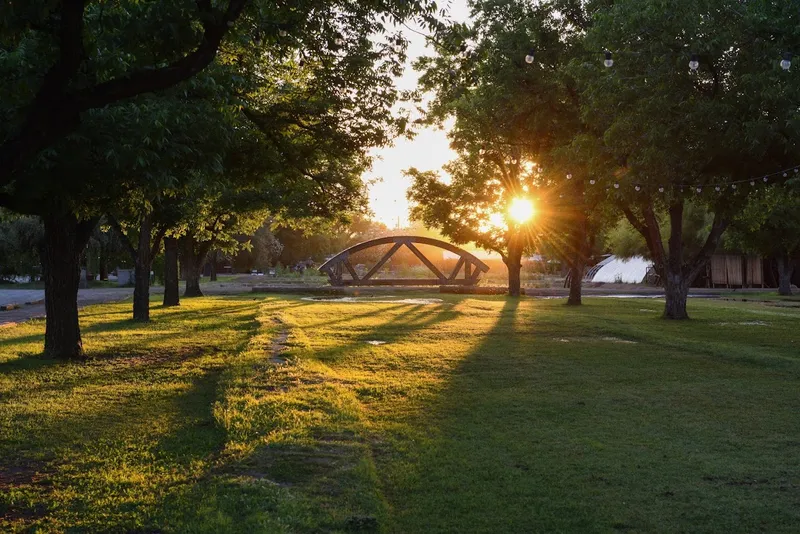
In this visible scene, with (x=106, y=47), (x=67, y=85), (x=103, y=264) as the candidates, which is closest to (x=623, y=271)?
(x=103, y=264)

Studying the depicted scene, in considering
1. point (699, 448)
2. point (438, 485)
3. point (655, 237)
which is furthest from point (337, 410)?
point (655, 237)

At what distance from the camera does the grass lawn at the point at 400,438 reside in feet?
16.7

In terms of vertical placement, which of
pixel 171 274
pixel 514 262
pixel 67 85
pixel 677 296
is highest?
pixel 67 85

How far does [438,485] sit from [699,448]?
2.74 m

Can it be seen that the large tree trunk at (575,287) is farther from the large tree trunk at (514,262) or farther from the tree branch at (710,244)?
the tree branch at (710,244)

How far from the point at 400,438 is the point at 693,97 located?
13.0 m

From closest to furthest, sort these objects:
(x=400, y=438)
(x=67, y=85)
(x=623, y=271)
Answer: (x=67, y=85)
(x=400, y=438)
(x=623, y=271)

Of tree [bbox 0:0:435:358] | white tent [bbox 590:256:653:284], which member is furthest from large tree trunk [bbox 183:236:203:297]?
white tent [bbox 590:256:653:284]

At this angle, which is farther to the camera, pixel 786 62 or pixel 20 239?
pixel 20 239

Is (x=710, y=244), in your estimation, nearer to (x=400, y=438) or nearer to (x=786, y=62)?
(x=786, y=62)

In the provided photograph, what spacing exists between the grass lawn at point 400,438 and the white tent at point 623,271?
4344 cm

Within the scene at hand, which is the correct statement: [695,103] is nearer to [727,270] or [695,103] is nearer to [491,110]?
[491,110]

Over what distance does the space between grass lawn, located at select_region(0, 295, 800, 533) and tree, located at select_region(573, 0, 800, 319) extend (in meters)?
4.69

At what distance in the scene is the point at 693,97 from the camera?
17.0 metres
